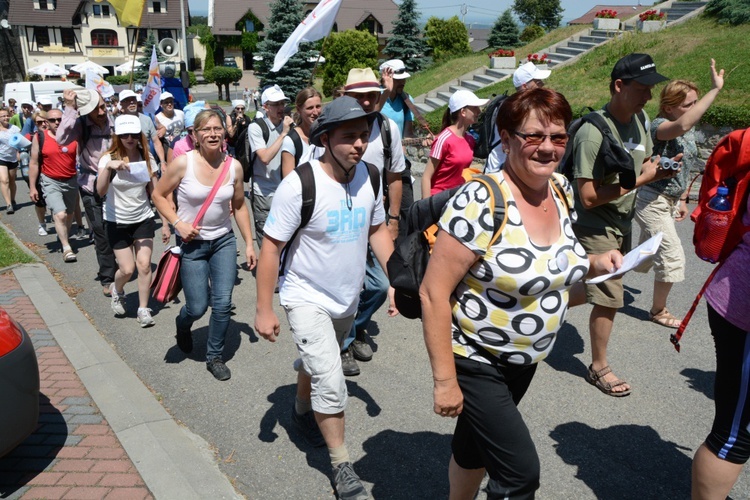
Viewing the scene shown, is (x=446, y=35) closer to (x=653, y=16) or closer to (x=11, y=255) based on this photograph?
(x=653, y=16)

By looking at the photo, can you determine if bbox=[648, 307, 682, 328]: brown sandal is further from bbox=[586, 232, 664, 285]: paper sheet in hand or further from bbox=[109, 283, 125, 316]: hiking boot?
bbox=[109, 283, 125, 316]: hiking boot

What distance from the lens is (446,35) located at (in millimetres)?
41438

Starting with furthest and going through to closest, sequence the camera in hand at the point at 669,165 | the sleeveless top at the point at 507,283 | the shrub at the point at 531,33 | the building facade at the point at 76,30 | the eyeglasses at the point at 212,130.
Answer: the building facade at the point at 76,30, the shrub at the point at 531,33, the eyeglasses at the point at 212,130, the camera in hand at the point at 669,165, the sleeveless top at the point at 507,283

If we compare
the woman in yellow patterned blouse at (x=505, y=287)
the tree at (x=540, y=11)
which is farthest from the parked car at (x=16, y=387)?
the tree at (x=540, y=11)

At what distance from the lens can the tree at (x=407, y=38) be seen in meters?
34.5

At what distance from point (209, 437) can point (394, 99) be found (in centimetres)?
391

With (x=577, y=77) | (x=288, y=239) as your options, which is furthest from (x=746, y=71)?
(x=288, y=239)

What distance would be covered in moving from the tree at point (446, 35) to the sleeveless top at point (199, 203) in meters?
37.8

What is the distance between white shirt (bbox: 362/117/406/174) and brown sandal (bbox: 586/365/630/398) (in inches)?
83.1

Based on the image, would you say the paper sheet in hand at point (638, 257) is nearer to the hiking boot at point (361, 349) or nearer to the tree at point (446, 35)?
the hiking boot at point (361, 349)

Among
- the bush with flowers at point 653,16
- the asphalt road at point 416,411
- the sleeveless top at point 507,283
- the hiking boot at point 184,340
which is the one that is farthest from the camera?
the bush with flowers at point 653,16

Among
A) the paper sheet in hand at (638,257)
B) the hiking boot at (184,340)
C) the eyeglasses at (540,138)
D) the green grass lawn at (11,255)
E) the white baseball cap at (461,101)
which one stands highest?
the eyeglasses at (540,138)

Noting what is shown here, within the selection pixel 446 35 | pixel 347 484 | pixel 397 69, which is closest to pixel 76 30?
pixel 446 35

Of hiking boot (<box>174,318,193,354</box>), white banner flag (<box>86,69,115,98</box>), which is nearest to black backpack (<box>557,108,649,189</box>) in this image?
hiking boot (<box>174,318,193,354</box>)
